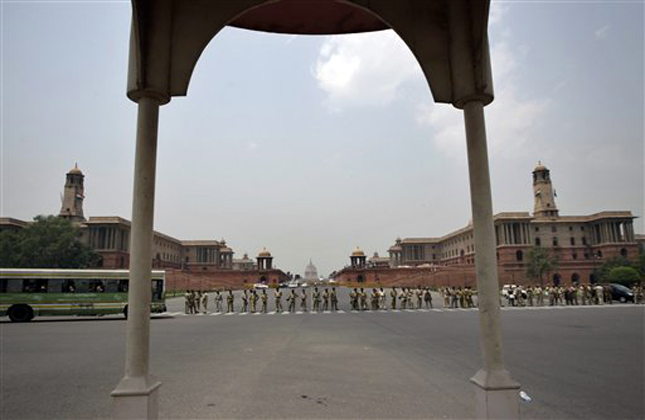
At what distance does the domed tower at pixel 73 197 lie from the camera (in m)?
76.1

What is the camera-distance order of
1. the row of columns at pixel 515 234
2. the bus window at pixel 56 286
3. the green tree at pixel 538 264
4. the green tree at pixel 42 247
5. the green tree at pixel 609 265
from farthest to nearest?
the row of columns at pixel 515 234, the green tree at pixel 609 265, the green tree at pixel 538 264, the green tree at pixel 42 247, the bus window at pixel 56 286

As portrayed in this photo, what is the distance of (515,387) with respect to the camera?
12.7 feet

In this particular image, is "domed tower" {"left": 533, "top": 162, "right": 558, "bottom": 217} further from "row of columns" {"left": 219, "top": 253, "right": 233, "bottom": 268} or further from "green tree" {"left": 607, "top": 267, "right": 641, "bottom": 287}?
"row of columns" {"left": 219, "top": 253, "right": 233, "bottom": 268}

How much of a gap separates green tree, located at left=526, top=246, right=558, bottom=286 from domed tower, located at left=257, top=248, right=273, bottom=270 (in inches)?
1960

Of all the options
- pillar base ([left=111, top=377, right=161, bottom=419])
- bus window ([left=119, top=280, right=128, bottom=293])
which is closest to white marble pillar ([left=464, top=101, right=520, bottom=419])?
pillar base ([left=111, top=377, right=161, bottom=419])

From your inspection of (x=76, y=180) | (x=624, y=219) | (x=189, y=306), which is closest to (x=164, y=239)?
(x=76, y=180)

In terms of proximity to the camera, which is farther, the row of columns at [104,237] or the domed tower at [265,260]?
the domed tower at [265,260]

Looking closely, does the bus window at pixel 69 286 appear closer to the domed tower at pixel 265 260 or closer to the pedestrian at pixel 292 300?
the pedestrian at pixel 292 300

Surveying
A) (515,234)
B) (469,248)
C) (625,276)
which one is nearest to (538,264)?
(515,234)

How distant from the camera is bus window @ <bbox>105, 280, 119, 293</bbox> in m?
21.6

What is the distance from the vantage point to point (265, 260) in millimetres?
92000

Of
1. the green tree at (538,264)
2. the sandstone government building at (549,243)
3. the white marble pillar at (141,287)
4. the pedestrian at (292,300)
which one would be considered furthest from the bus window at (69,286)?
the green tree at (538,264)

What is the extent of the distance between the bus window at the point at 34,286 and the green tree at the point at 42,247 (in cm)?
3614

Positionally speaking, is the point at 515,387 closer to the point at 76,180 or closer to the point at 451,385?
the point at 451,385
